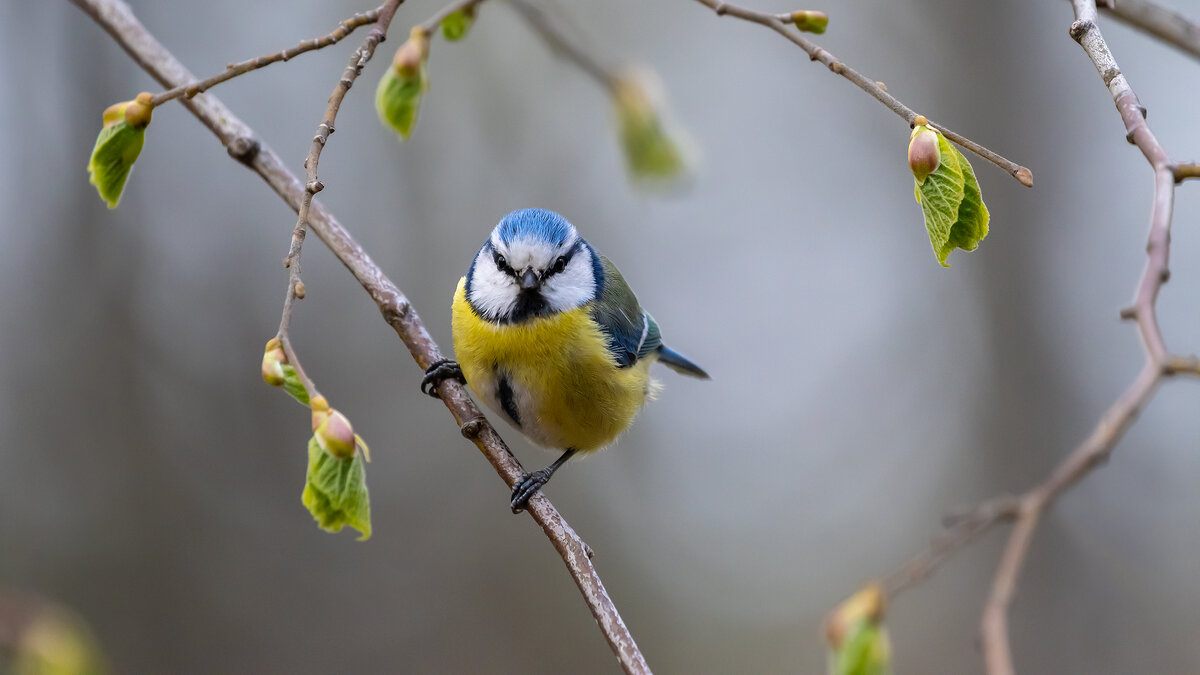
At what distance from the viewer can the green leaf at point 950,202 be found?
4.34 ft

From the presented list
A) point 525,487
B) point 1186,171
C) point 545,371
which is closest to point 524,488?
point 525,487

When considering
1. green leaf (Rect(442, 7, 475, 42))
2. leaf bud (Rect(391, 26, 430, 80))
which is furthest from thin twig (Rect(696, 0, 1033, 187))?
green leaf (Rect(442, 7, 475, 42))

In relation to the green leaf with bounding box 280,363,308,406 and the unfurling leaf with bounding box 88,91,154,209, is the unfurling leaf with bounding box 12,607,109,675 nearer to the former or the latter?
the green leaf with bounding box 280,363,308,406

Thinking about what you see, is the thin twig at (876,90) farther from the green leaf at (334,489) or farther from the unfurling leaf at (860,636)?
the green leaf at (334,489)

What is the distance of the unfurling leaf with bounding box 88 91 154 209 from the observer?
156 centimetres

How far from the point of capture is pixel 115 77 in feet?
17.8

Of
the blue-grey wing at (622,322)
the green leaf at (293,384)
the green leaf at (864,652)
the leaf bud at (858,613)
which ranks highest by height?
the blue-grey wing at (622,322)

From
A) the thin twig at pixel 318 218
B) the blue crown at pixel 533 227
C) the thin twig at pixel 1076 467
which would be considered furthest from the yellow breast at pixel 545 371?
the thin twig at pixel 1076 467

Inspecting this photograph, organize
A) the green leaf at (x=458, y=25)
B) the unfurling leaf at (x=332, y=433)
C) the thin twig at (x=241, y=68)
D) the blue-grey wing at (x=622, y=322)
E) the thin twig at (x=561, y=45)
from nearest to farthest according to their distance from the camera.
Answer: the unfurling leaf at (x=332, y=433), the thin twig at (x=241, y=68), the thin twig at (x=561, y=45), the green leaf at (x=458, y=25), the blue-grey wing at (x=622, y=322)

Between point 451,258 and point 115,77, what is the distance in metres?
2.27

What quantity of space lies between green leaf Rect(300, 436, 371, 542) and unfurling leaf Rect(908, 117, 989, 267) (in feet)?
2.82

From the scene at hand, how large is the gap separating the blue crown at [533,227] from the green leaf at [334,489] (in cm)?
136

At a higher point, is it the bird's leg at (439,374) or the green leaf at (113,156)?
the green leaf at (113,156)

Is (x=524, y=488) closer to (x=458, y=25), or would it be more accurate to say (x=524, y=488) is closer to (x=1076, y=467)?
(x=458, y=25)
